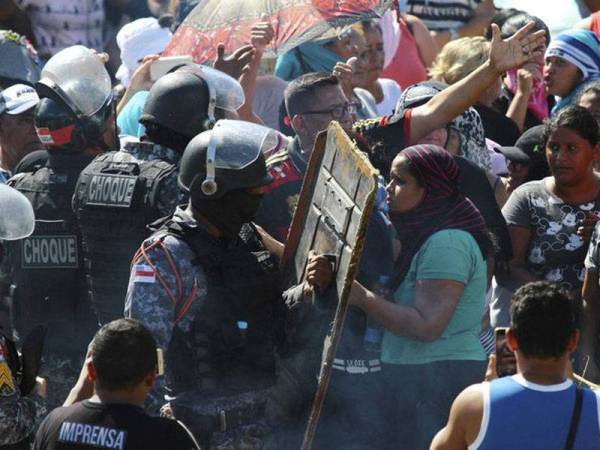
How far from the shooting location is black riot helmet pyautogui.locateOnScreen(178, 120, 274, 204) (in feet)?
16.0

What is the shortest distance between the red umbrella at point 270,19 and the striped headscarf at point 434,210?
1.76 metres

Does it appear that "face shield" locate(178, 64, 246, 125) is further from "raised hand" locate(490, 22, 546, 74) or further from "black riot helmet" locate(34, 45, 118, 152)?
"raised hand" locate(490, 22, 546, 74)

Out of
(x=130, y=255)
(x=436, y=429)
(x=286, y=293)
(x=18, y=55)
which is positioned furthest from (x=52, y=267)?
(x=18, y=55)

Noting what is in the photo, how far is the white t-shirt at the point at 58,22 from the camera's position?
33.4 ft

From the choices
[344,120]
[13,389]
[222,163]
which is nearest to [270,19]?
[344,120]

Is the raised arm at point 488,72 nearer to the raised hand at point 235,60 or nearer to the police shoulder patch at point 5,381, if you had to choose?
the raised hand at point 235,60

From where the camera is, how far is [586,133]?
6445mm

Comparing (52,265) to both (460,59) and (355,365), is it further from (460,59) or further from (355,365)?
Result: (460,59)

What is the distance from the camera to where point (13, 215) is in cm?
529

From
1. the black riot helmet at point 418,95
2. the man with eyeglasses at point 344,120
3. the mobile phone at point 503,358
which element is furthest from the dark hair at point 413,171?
the black riot helmet at point 418,95

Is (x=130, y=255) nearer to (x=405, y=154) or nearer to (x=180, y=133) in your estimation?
(x=180, y=133)

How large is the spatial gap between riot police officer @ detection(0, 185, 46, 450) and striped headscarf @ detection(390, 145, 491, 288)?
157cm

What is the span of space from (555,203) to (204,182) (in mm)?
2293

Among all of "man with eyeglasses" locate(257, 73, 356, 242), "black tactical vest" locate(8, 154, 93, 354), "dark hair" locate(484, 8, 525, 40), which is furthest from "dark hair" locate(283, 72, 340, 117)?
"dark hair" locate(484, 8, 525, 40)
